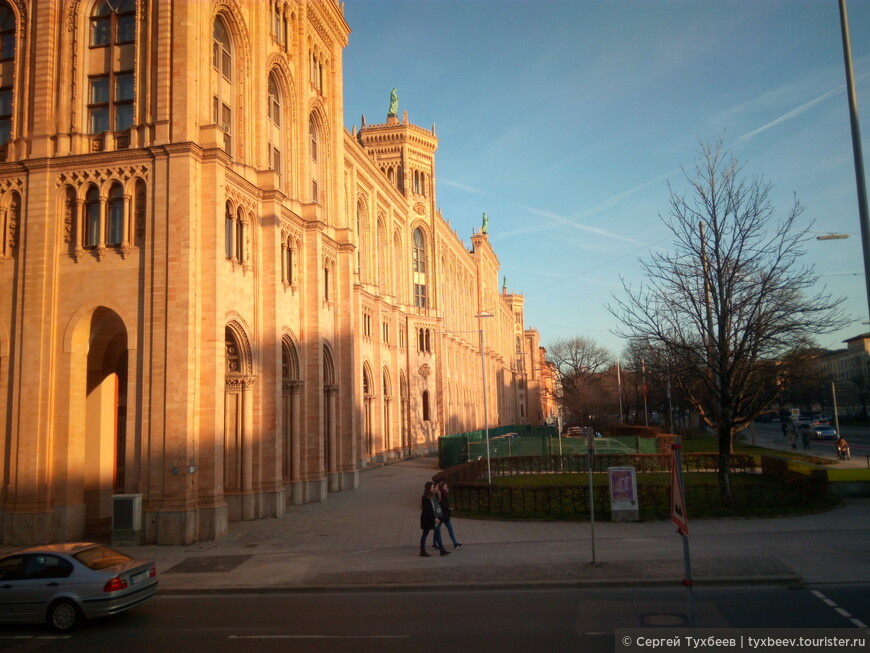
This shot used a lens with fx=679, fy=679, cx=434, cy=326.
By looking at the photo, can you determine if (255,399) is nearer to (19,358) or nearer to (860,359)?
(19,358)

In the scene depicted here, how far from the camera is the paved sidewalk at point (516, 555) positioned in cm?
1320

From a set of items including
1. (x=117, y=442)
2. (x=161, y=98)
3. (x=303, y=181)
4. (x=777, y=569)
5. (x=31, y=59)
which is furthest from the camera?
(x=303, y=181)

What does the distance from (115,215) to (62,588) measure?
1273 cm

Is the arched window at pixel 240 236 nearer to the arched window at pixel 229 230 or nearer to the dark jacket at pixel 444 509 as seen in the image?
the arched window at pixel 229 230

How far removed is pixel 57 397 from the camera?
20172 mm

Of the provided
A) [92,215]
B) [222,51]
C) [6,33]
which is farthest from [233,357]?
[6,33]

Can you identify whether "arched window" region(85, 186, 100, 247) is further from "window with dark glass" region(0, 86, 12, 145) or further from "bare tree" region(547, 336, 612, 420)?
"bare tree" region(547, 336, 612, 420)

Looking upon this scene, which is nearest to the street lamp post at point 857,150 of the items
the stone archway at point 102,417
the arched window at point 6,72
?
the stone archway at point 102,417

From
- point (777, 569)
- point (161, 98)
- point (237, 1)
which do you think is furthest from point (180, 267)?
point (777, 569)

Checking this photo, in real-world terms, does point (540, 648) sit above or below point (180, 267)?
below

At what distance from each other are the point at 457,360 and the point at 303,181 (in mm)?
46292

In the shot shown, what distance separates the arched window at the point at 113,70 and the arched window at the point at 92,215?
204 cm

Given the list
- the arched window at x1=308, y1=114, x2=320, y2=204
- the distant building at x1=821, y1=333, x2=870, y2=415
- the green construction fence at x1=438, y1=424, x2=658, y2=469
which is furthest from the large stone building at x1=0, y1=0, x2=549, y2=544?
the distant building at x1=821, y1=333, x2=870, y2=415

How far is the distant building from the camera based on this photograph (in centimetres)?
9094
